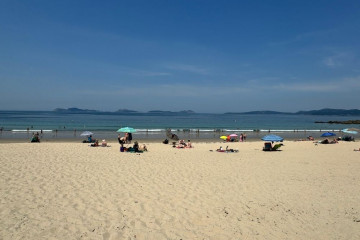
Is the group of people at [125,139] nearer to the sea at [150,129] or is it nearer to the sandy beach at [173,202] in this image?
the sea at [150,129]

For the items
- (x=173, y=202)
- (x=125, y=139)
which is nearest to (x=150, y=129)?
(x=125, y=139)

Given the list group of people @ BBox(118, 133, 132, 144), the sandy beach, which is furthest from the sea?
the sandy beach

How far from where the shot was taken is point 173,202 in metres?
7.99

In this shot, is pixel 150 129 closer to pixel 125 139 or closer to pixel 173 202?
pixel 125 139

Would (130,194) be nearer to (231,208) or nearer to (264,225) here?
(231,208)

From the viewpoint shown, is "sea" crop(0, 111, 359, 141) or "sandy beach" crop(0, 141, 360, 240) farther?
"sea" crop(0, 111, 359, 141)

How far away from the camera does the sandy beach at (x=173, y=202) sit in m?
6.15

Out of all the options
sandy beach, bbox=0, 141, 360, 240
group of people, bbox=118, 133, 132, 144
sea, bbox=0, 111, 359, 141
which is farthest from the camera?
sea, bbox=0, 111, 359, 141

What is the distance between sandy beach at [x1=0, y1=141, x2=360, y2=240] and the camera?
242 inches

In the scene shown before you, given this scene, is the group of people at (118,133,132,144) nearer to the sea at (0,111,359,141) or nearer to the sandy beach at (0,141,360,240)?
the sea at (0,111,359,141)

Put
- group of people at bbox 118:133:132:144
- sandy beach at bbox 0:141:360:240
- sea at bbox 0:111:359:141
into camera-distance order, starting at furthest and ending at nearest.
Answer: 1. sea at bbox 0:111:359:141
2. group of people at bbox 118:133:132:144
3. sandy beach at bbox 0:141:360:240

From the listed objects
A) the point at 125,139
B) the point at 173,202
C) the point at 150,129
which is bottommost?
the point at 150,129

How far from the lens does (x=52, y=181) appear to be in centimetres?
982

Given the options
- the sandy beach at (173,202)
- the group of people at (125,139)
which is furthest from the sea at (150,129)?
the sandy beach at (173,202)
